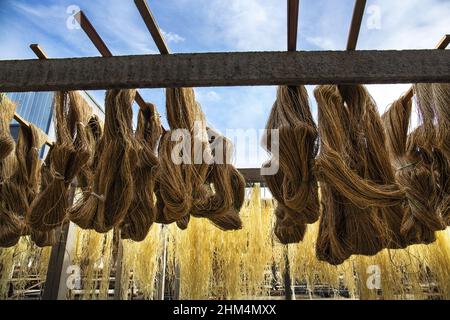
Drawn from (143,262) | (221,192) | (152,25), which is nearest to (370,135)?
(221,192)

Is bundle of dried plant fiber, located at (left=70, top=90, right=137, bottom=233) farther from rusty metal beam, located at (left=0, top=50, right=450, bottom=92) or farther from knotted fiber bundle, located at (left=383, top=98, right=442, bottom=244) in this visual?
knotted fiber bundle, located at (left=383, top=98, right=442, bottom=244)

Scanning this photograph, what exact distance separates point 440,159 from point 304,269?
2.74m

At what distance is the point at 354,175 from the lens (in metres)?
1.34

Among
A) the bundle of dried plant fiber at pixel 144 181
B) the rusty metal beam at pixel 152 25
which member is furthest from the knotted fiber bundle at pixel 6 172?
the rusty metal beam at pixel 152 25

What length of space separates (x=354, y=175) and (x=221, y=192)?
27.2 inches

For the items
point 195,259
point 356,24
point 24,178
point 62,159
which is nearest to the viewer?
point 356,24

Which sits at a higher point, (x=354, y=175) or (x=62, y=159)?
(x=62, y=159)

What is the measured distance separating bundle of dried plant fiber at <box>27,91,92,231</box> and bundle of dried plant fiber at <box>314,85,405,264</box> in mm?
1220

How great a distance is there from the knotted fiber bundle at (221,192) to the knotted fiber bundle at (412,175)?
0.84 m

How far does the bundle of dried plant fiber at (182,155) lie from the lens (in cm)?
154

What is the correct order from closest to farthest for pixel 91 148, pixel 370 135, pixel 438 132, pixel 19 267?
pixel 370 135, pixel 438 132, pixel 91 148, pixel 19 267

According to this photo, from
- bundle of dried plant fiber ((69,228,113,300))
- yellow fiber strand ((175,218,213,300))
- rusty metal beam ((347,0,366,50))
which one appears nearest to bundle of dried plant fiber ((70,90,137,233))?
rusty metal beam ((347,0,366,50))

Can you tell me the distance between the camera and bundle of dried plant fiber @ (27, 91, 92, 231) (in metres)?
1.68

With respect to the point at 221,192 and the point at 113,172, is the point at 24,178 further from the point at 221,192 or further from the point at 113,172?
the point at 221,192
